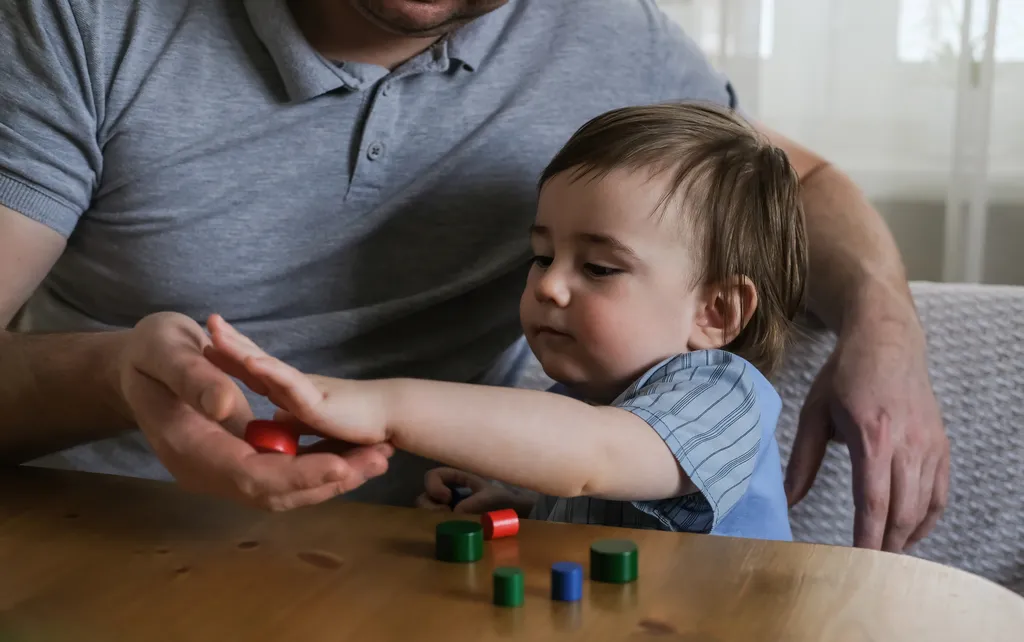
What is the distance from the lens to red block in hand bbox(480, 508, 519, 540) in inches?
29.4

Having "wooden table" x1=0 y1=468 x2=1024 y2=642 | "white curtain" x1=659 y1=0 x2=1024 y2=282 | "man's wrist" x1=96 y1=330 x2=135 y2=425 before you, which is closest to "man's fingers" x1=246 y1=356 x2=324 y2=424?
"wooden table" x1=0 y1=468 x2=1024 y2=642

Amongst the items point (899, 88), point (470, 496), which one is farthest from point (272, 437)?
point (899, 88)

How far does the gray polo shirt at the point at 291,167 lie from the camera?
1140mm

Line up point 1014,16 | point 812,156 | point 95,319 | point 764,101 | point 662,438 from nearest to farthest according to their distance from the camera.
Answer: point 662,438
point 95,319
point 812,156
point 1014,16
point 764,101

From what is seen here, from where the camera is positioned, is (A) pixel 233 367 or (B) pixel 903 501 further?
(B) pixel 903 501

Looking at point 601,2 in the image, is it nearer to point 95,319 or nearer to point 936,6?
point 95,319

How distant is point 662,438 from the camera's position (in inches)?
34.1

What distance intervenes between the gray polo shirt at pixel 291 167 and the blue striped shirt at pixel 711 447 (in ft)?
1.23

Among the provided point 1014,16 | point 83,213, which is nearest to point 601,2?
point 83,213

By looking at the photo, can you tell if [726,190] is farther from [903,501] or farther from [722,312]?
[903,501]

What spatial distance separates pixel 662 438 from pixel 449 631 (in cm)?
32

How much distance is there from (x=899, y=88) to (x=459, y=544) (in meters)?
1.71

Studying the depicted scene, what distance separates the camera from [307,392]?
686 millimetres

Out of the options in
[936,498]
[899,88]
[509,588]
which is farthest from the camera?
[899,88]
